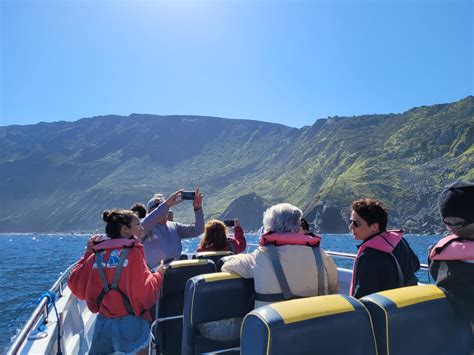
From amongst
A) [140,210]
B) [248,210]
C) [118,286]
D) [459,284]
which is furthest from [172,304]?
[248,210]

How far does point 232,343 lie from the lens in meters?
3.40

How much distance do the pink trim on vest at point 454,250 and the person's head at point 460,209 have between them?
0.07 meters

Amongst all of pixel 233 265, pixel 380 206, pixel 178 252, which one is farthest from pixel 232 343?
pixel 178 252

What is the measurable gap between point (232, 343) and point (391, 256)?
1388mm

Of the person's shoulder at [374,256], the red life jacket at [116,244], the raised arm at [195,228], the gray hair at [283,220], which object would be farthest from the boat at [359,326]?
the raised arm at [195,228]

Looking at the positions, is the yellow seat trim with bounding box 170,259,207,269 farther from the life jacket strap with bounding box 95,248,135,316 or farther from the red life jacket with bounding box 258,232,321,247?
the red life jacket with bounding box 258,232,321,247

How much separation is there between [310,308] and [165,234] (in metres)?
3.61

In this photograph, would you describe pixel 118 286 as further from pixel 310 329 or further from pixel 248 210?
pixel 248 210

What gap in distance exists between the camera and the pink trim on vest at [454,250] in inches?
100.0

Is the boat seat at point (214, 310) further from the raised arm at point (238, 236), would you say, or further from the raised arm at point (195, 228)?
the raised arm at point (238, 236)

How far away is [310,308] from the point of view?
2070 millimetres

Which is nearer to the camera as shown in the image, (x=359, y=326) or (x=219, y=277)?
(x=359, y=326)

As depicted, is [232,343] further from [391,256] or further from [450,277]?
[450,277]

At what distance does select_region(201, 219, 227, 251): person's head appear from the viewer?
18.7ft
